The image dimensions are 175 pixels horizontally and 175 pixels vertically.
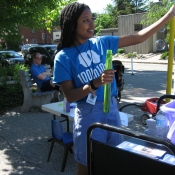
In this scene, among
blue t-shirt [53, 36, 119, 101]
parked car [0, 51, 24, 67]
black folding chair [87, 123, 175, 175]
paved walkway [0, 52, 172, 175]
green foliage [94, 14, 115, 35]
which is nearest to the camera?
black folding chair [87, 123, 175, 175]

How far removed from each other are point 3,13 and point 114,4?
167 ft

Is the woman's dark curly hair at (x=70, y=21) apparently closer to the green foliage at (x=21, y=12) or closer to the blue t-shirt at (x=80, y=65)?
the blue t-shirt at (x=80, y=65)

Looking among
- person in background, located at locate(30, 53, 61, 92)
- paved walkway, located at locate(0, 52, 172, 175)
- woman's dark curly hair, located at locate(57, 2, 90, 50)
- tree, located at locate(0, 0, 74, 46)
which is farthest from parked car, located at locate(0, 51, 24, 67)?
woman's dark curly hair, located at locate(57, 2, 90, 50)

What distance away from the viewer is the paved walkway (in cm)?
392

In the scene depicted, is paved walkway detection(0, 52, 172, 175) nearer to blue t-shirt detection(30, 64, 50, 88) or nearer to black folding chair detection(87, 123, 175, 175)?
blue t-shirt detection(30, 64, 50, 88)

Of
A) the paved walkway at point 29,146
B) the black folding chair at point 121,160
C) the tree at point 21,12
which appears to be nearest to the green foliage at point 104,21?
the tree at point 21,12

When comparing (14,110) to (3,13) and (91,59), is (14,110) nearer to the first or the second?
(3,13)

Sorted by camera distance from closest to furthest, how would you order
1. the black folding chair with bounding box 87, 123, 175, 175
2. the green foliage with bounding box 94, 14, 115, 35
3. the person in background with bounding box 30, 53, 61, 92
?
the black folding chair with bounding box 87, 123, 175, 175, the person in background with bounding box 30, 53, 61, 92, the green foliage with bounding box 94, 14, 115, 35

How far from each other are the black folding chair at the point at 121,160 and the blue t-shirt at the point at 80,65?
366 mm

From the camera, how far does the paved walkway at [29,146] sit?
3.92m

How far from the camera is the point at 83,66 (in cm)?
203

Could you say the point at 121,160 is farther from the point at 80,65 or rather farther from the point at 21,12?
the point at 21,12

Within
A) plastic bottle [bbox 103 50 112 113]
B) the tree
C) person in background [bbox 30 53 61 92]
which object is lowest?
person in background [bbox 30 53 61 92]

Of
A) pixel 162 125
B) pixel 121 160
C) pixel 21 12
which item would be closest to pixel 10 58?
pixel 21 12
